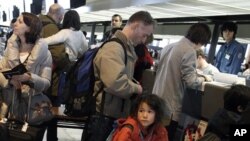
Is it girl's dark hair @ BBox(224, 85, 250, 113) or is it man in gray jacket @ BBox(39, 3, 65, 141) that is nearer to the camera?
girl's dark hair @ BBox(224, 85, 250, 113)

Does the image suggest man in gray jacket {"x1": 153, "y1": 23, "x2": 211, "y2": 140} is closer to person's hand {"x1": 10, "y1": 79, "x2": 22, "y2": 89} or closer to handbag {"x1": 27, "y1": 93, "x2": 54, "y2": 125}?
handbag {"x1": 27, "y1": 93, "x2": 54, "y2": 125}

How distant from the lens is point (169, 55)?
3.43 meters

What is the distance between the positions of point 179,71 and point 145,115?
0.63 meters

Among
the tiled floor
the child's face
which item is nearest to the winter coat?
the child's face

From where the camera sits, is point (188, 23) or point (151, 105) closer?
point (151, 105)

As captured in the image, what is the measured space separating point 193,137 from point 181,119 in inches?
13.0

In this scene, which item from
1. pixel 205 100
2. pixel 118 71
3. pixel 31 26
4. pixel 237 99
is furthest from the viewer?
pixel 205 100

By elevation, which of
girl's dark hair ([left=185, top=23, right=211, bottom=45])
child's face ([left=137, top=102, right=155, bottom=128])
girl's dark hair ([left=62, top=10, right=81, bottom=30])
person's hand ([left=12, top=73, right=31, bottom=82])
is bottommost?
child's face ([left=137, top=102, right=155, bottom=128])

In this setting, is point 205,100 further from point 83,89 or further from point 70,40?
point 70,40

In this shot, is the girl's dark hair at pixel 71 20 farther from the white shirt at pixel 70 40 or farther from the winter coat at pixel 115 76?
the winter coat at pixel 115 76

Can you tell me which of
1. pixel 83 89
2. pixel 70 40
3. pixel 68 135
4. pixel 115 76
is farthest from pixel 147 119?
pixel 68 135

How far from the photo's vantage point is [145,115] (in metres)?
2.91

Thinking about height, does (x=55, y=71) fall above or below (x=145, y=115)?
below

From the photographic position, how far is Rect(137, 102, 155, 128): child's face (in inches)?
115
